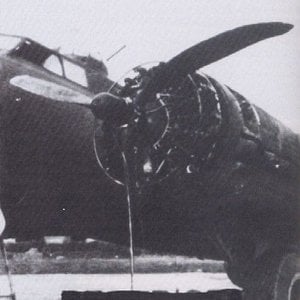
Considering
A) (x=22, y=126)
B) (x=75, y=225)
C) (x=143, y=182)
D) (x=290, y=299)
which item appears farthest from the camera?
(x=290, y=299)

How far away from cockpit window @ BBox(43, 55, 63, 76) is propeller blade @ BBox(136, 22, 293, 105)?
52.2 inches

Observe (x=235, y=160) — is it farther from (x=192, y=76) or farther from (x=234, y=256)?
(x=234, y=256)

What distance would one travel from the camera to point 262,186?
6.39 meters

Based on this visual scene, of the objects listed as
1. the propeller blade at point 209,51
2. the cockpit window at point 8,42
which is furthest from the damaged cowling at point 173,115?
the cockpit window at point 8,42

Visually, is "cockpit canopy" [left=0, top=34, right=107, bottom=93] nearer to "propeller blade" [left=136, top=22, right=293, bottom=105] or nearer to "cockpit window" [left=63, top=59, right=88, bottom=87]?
"cockpit window" [left=63, top=59, right=88, bottom=87]

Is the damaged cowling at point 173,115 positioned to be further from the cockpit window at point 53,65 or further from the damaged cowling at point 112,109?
the cockpit window at point 53,65

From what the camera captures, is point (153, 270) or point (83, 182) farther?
point (153, 270)

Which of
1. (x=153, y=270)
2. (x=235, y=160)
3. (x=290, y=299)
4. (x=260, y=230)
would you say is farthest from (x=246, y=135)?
(x=153, y=270)

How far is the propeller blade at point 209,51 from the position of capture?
493cm

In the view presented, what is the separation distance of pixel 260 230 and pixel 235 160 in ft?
6.02

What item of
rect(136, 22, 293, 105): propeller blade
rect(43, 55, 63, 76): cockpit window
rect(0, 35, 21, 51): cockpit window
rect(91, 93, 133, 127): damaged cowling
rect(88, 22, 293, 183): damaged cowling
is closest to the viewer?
rect(136, 22, 293, 105): propeller blade

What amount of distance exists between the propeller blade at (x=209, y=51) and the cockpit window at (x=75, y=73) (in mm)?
1280

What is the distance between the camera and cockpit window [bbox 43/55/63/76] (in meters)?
6.04

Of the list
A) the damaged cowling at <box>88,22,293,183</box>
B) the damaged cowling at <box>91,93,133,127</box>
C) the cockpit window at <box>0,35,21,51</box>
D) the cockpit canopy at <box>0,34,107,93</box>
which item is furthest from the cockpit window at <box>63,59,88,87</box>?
the damaged cowling at <box>91,93,133,127</box>
